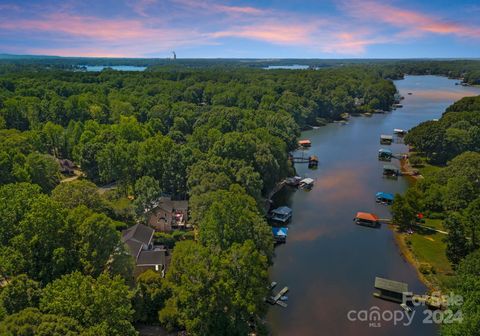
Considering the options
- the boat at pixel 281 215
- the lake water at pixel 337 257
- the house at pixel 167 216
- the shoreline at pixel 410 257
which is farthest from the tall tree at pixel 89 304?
the boat at pixel 281 215

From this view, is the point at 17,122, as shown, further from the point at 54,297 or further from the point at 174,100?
the point at 54,297

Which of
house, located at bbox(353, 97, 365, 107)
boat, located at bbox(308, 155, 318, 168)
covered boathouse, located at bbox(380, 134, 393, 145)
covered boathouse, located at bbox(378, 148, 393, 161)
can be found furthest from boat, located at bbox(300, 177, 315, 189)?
Answer: house, located at bbox(353, 97, 365, 107)

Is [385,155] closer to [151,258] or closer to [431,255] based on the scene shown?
[431,255]

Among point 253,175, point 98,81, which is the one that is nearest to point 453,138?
point 253,175

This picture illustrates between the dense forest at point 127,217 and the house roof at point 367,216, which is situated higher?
the dense forest at point 127,217

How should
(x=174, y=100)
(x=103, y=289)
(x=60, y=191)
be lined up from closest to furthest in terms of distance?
(x=103, y=289), (x=60, y=191), (x=174, y=100)

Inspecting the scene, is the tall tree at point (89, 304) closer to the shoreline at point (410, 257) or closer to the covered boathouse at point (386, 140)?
the shoreline at point (410, 257)

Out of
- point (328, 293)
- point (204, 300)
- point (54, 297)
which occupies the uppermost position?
point (54, 297)
